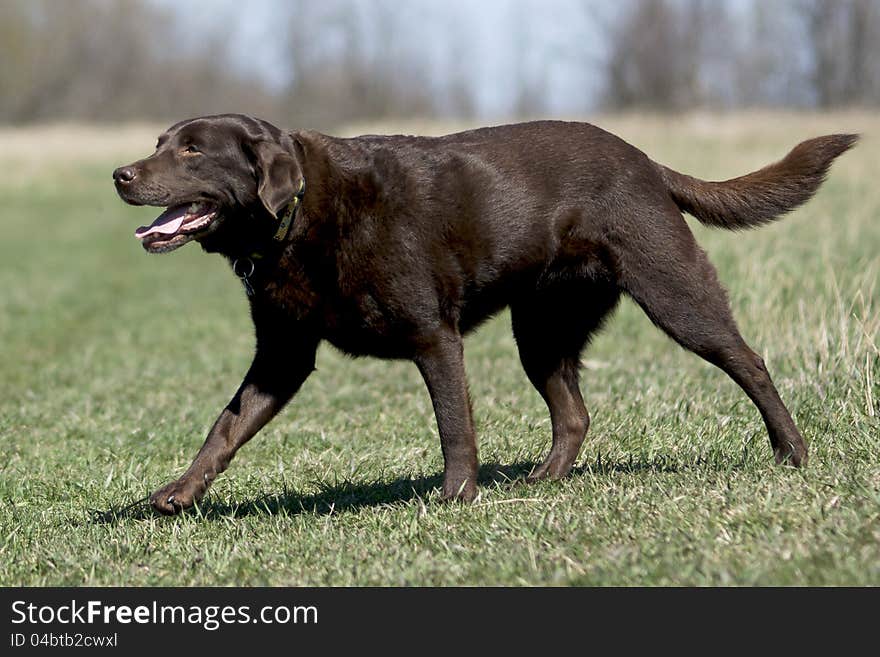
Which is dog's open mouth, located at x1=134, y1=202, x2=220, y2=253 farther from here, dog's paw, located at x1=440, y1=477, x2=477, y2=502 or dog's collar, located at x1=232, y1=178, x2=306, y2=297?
dog's paw, located at x1=440, y1=477, x2=477, y2=502

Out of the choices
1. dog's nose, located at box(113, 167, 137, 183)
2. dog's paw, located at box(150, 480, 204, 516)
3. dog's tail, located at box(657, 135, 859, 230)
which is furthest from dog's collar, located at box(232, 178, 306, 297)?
dog's tail, located at box(657, 135, 859, 230)

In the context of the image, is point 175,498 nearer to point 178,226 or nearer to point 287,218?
point 178,226

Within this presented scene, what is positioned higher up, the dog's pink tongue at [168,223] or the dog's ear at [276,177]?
the dog's ear at [276,177]

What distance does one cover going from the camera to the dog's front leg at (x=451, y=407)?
15.5 ft

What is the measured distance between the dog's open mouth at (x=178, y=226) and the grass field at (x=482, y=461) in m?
1.09

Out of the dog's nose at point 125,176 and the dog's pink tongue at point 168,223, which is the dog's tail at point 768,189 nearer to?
the dog's pink tongue at point 168,223

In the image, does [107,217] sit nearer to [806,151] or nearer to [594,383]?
[594,383]

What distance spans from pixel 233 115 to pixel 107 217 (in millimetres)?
24073

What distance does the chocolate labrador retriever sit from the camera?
15.2ft

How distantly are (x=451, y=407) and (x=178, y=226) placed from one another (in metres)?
1.28

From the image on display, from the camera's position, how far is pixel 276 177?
14.8 feet

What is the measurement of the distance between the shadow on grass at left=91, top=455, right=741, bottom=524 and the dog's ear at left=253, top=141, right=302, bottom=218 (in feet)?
3.99

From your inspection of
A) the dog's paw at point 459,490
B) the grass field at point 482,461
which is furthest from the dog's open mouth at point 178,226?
the dog's paw at point 459,490
